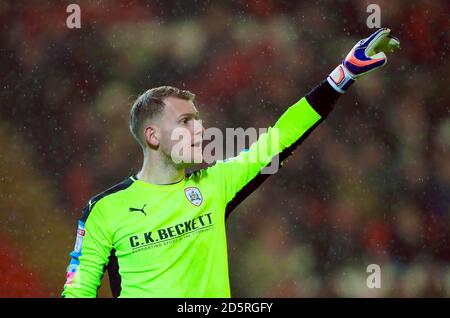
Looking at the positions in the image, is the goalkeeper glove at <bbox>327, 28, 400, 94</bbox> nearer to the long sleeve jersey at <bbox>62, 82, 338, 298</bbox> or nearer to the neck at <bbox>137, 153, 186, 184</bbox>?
the long sleeve jersey at <bbox>62, 82, 338, 298</bbox>

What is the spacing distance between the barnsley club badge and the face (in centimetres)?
9

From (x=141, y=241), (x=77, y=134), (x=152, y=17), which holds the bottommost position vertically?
(x=141, y=241)

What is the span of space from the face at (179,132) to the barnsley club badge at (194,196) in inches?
3.6

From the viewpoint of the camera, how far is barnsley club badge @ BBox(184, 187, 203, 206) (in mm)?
2141

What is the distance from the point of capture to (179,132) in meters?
2.15

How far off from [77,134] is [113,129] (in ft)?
0.79

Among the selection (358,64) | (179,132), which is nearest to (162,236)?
(179,132)

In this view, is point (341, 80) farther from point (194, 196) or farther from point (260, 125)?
point (260, 125)

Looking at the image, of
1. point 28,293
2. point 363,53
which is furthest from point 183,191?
point 28,293

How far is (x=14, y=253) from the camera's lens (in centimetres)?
473

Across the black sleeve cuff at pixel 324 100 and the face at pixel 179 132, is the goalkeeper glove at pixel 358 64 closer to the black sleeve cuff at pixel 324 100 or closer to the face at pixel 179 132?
the black sleeve cuff at pixel 324 100

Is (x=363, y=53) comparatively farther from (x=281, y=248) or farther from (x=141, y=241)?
(x=281, y=248)

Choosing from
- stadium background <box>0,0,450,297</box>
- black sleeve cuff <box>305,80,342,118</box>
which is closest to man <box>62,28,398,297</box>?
black sleeve cuff <box>305,80,342,118</box>

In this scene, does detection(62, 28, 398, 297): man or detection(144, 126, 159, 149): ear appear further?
detection(144, 126, 159, 149): ear
